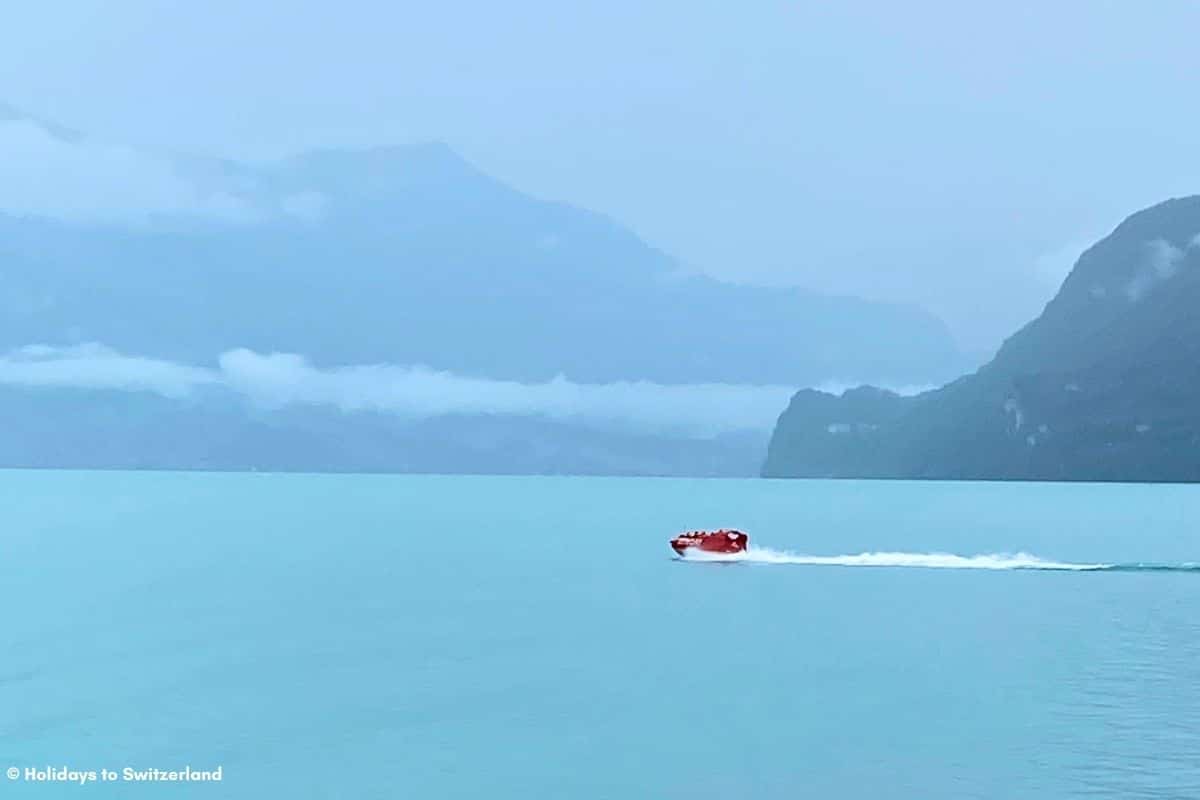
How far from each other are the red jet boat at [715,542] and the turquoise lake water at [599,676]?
130cm

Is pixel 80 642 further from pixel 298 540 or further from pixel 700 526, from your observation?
pixel 700 526

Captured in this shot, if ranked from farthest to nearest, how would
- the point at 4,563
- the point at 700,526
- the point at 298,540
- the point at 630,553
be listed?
1. the point at 700,526
2. the point at 298,540
3. the point at 630,553
4. the point at 4,563

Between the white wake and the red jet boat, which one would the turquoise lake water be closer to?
the white wake

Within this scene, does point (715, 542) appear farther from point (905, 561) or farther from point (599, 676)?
point (599, 676)

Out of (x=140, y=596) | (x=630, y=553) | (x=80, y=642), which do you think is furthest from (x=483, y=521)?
(x=80, y=642)

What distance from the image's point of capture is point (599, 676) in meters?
50.5

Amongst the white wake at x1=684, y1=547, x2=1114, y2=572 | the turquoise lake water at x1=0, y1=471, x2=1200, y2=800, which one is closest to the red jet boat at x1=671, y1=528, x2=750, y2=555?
the white wake at x1=684, y1=547, x2=1114, y2=572

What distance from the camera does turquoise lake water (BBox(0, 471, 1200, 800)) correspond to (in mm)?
36312

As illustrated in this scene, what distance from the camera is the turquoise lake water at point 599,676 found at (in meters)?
36.3

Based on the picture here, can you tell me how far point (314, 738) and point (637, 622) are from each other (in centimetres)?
2794

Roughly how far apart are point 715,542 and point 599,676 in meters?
49.8

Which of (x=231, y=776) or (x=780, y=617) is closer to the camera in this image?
(x=231, y=776)

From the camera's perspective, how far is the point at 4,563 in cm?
9619

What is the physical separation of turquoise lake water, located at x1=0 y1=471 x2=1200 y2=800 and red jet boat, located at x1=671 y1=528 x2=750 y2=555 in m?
1.30
